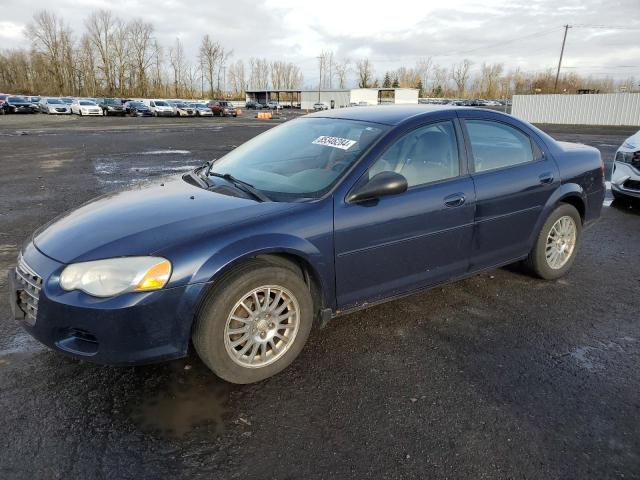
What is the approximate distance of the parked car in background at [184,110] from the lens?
49.5 m

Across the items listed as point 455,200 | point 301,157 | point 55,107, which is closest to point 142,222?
point 301,157

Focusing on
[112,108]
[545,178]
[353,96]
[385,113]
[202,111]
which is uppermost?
[385,113]

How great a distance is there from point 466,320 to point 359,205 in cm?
136

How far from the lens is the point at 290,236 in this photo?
2842 mm

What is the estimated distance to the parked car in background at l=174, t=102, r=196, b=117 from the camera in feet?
162

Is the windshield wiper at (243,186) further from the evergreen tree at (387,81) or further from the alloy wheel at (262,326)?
the evergreen tree at (387,81)

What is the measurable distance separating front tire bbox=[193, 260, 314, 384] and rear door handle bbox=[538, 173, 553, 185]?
243cm

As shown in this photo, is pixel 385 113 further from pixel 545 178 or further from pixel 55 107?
pixel 55 107

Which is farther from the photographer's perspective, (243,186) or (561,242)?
(561,242)

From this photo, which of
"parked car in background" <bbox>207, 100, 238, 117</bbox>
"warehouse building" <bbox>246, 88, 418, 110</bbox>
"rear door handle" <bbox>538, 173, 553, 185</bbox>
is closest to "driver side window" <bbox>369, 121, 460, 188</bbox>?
"rear door handle" <bbox>538, 173, 553, 185</bbox>

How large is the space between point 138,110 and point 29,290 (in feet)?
167

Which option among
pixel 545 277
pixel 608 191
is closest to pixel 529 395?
pixel 545 277

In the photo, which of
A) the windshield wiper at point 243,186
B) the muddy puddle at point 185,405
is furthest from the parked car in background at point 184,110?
the muddy puddle at point 185,405

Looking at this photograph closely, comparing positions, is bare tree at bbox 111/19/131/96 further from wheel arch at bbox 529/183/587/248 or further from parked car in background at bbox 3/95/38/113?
wheel arch at bbox 529/183/587/248
